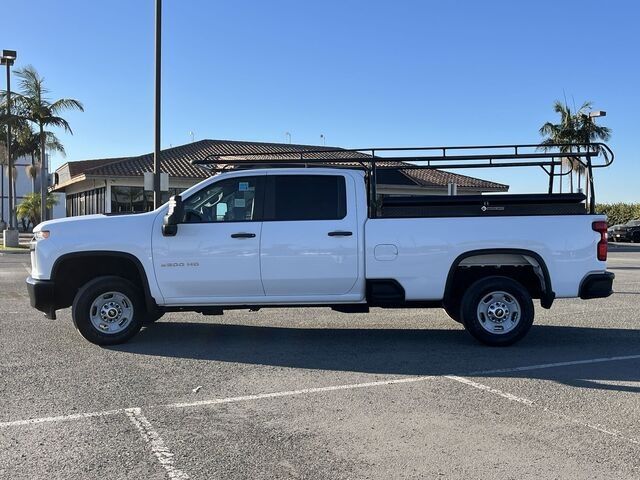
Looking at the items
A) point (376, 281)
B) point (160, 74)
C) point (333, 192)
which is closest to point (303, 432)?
point (376, 281)

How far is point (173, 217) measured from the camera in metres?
6.64

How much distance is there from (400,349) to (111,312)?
3.37m

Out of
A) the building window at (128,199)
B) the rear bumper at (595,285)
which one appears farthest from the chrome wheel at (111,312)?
the building window at (128,199)

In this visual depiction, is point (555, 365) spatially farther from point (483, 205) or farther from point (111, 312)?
point (111, 312)

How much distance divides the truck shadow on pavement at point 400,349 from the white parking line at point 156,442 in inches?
71.6

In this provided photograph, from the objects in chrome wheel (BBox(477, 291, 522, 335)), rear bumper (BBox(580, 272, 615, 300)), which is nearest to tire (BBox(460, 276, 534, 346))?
chrome wheel (BBox(477, 291, 522, 335))

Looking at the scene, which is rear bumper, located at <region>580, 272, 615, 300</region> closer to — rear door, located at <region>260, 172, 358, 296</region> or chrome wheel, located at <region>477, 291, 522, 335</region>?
chrome wheel, located at <region>477, 291, 522, 335</region>

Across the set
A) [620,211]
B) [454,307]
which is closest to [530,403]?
[454,307]

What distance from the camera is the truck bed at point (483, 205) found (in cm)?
694

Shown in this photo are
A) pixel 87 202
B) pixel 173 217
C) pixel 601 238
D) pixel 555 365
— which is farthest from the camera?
pixel 87 202

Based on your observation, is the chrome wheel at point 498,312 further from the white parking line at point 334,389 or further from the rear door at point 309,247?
the rear door at point 309,247

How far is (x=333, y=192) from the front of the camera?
7020mm

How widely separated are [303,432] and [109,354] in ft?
10.3

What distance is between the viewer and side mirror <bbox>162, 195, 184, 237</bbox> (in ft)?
21.8
